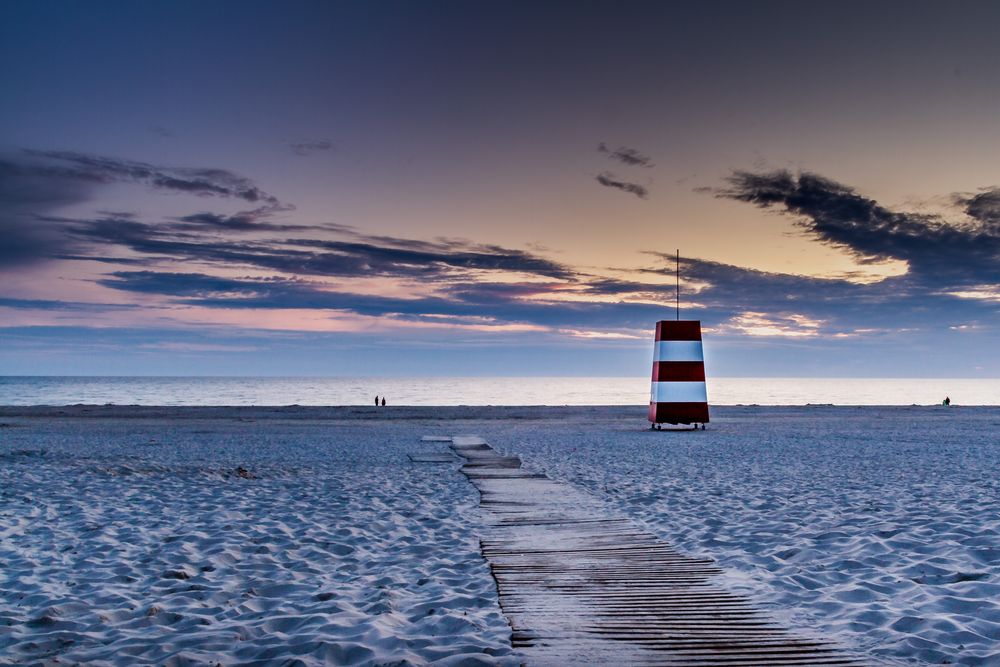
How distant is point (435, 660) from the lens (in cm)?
406

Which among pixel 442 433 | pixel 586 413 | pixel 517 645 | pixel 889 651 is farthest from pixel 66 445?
pixel 586 413

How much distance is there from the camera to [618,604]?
498 cm

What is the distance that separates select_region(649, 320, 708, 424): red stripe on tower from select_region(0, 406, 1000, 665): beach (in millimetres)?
5399

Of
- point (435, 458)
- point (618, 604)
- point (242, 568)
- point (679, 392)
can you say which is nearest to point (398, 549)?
point (242, 568)

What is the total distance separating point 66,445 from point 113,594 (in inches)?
612

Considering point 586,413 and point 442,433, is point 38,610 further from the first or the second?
point 586,413

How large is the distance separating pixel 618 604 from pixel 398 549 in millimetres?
2693

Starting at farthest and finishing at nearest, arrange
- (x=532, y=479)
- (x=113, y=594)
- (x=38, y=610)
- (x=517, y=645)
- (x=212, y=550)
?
(x=532, y=479) → (x=212, y=550) → (x=113, y=594) → (x=38, y=610) → (x=517, y=645)

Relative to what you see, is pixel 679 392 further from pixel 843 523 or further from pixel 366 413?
pixel 366 413

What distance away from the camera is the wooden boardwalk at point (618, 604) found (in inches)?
161

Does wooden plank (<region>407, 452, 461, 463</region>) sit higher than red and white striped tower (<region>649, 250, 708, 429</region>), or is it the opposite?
red and white striped tower (<region>649, 250, 708, 429</region>)

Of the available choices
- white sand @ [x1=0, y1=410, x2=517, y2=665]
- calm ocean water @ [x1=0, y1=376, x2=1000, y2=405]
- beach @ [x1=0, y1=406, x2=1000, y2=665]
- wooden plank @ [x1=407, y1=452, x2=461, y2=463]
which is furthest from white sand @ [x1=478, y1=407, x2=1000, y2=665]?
calm ocean water @ [x1=0, y1=376, x2=1000, y2=405]

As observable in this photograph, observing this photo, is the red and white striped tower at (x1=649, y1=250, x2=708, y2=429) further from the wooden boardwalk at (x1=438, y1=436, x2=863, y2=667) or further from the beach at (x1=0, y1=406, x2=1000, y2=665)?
the wooden boardwalk at (x1=438, y1=436, x2=863, y2=667)

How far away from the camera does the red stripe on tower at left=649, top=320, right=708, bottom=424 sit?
20938mm
